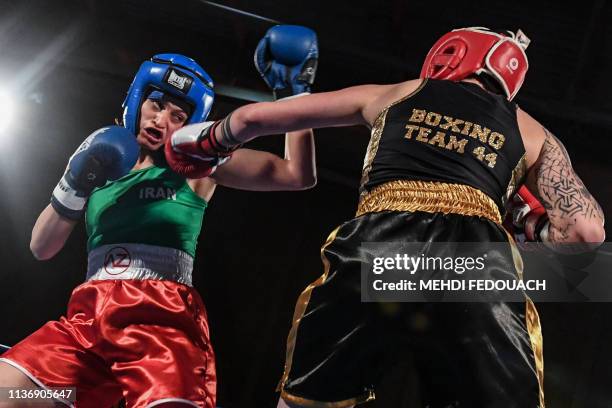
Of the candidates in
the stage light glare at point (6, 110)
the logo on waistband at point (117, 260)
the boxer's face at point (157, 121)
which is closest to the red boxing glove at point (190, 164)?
the logo on waistband at point (117, 260)

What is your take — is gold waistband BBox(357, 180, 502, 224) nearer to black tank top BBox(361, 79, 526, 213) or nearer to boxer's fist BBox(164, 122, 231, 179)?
black tank top BBox(361, 79, 526, 213)

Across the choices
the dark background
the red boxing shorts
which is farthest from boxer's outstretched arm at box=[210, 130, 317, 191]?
the dark background

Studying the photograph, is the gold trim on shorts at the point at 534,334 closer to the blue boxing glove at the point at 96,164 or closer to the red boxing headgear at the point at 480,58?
the red boxing headgear at the point at 480,58

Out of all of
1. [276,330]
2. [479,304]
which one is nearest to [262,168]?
[479,304]

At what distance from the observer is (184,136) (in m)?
2.10

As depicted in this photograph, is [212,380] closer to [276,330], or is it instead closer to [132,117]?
[132,117]

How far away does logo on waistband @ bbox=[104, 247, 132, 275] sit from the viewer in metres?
2.25

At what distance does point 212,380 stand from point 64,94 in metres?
4.10

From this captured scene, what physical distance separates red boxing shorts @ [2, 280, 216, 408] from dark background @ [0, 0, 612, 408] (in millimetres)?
2818

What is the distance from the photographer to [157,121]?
2.70 m

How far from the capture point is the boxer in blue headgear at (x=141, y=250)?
2002 mm

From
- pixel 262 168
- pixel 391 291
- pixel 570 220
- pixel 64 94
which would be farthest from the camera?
pixel 64 94

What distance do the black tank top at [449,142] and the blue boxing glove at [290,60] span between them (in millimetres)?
708

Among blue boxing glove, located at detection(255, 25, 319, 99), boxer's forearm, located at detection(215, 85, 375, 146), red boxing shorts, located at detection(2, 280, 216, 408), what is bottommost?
red boxing shorts, located at detection(2, 280, 216, 408)
